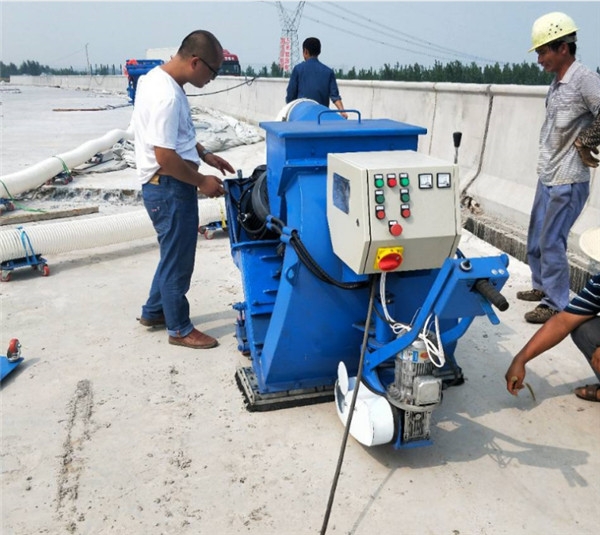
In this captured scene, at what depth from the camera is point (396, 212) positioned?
2.25 metres

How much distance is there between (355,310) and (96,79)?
54.7 metres

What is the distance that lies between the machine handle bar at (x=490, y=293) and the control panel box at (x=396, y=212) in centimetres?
26

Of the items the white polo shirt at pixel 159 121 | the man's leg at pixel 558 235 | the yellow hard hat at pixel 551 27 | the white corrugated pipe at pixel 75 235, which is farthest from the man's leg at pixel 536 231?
the white corrugated pipe at pixel 75 235

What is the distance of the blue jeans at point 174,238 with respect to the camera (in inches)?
133

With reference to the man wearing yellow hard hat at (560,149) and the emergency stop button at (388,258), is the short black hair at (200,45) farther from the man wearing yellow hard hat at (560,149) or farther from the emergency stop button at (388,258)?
the man wearing yellow hard hat at (560,149)

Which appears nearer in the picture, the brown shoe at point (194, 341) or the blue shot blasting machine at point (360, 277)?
the blue shot blasting machine at point (360, 277)

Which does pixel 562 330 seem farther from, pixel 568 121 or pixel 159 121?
pixel 159 121

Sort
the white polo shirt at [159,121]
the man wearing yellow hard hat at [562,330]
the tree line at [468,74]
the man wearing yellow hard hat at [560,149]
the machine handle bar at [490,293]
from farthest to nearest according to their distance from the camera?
the tree line at [468,74]
the man wearing yellow hard hat at [560,149]
the white polo shirt at [159,121]
the man wearing yellow hard hat at [562,330]
the machine handle bar at [490,293]

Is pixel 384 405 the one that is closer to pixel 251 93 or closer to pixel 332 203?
pixel 332 203

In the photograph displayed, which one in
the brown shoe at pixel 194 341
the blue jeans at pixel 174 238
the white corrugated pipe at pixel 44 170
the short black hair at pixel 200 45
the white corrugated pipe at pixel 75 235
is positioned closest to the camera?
the short black hair at pixel 200 45

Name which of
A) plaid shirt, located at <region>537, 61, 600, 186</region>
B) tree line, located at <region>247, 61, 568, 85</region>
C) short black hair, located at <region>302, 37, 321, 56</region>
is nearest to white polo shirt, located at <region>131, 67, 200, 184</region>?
plaid shirt, located at <region>537, 61, 600, 186</region>

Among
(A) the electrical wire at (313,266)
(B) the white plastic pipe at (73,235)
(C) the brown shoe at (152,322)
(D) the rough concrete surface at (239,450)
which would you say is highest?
(A) the electrical wire at (313,266)

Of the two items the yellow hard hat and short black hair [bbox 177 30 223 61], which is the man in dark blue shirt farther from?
short black hair [bbox 177 30 223 61]

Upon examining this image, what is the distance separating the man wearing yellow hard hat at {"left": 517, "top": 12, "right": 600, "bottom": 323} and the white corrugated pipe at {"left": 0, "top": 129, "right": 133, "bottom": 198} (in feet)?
18.6
